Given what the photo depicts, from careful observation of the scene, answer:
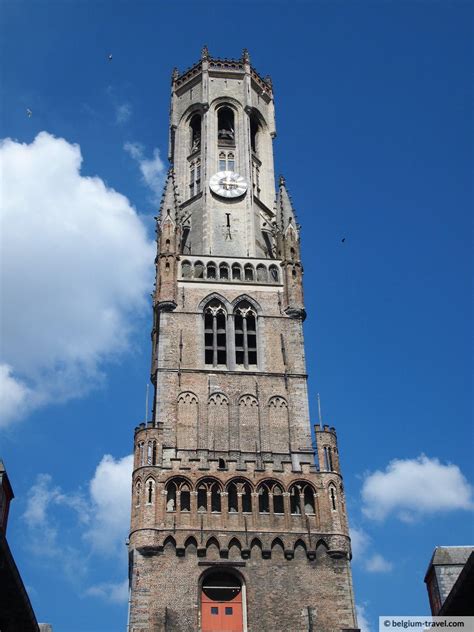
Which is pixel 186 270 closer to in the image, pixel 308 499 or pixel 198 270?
pixel 198 270

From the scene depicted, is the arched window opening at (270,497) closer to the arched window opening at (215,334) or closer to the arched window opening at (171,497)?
the arched window opening at (171,497)

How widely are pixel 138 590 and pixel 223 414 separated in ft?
43.3

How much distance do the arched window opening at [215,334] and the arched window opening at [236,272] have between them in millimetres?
2764

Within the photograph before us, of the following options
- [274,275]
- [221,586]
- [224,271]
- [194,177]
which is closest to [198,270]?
[224,271]

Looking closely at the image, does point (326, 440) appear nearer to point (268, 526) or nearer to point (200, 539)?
point (268, 526)

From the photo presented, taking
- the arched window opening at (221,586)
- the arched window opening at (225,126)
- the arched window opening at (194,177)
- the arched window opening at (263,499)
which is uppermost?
the arched window opening at (225,126)

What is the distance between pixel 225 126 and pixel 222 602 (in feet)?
143

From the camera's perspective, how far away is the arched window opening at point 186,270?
6051 centimetres

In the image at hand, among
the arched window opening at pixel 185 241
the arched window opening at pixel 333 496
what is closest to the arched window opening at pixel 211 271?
the arched window opening at pixel 185 241

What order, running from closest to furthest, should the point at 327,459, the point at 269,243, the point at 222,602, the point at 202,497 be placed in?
the point at 222,602
the point at 202,497
the point at 327,459
the point at 269,243

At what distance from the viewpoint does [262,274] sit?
61250 millimetres

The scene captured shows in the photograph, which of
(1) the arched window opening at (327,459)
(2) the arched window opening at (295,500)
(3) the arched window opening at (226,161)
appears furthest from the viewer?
(3) the arched window opening at (226,161)

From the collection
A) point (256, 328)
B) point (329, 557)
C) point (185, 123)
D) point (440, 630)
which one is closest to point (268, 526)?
point (329, 557)

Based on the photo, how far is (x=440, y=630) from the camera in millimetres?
27984
